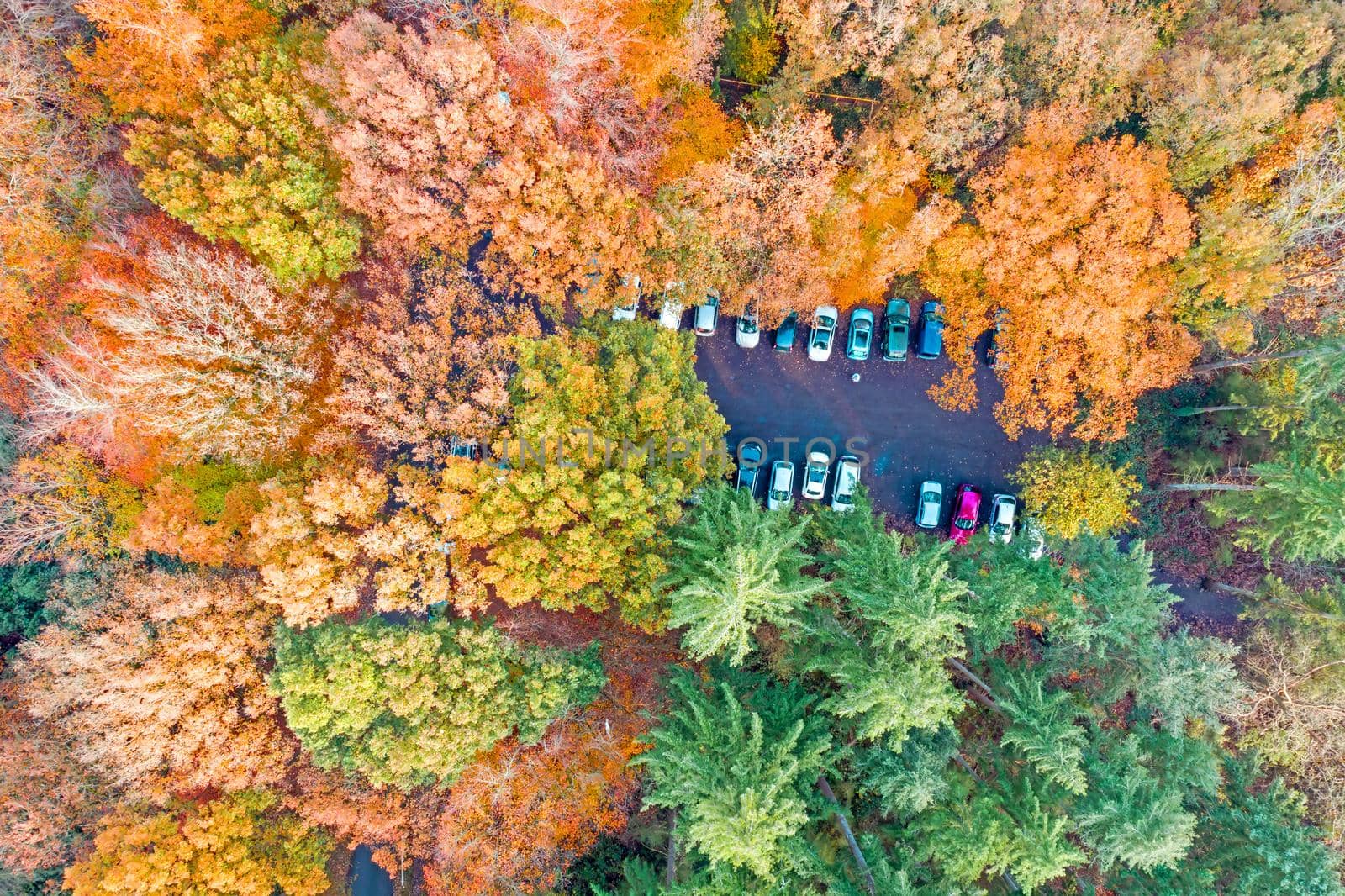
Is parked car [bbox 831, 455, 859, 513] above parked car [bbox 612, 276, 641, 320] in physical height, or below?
below

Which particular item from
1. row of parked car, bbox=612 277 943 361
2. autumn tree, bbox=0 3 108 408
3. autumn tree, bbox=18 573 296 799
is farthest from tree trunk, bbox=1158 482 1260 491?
autumn tree, bbox=0 3 108 408

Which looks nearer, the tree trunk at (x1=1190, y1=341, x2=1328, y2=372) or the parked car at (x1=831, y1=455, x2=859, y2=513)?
the tree trunk at (x1=1190, y1=341, x2=1328, y2=372)

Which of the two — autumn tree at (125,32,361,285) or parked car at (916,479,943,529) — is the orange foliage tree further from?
autumn tree at (125,32,361,285)

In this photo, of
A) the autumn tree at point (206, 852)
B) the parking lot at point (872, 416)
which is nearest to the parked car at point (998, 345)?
the parking lot at point (872, 416)

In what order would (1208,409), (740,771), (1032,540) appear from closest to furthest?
1. (740,771)
2. (1032,540)
3. (1208,409)

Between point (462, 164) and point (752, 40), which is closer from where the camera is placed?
point (462, 164)

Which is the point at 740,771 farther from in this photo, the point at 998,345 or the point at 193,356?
the point at 193,356

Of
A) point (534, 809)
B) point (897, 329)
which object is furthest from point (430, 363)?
point (897, 329)

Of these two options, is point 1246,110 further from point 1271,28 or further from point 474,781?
point 474,781
